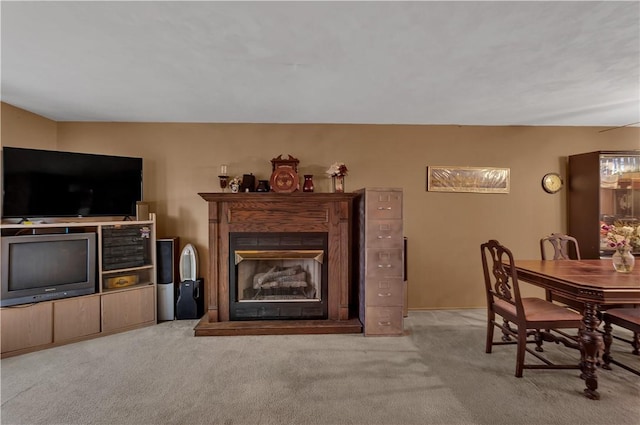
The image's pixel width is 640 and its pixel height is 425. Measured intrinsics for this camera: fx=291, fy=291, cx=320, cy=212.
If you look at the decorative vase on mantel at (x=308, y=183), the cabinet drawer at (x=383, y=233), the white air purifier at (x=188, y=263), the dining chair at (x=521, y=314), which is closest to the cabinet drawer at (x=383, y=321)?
the cabinet drawer at (x=383, y=233)

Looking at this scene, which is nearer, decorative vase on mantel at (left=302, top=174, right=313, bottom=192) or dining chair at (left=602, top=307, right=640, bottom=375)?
dining chair at (left=602, top=307, right=640, bottom=375)

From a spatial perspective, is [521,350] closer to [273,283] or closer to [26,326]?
[273,283]

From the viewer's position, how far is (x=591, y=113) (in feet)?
11.1

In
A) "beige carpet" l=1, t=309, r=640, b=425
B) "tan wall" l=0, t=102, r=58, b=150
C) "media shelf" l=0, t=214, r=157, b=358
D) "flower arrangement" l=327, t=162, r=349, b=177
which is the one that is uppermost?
"tan wall" l=0, t=102, r=58, b=150

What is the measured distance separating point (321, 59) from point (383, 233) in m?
1.79

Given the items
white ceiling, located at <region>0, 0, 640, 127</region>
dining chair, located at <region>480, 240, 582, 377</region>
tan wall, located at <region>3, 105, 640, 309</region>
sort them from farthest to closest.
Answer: tan wall, located at <region>3, 105, 640, 309</region> < dining chair, located at <region>480, 240, 582, 377</region> < white ceiling, located at <region>0, 0, 640, 127</region>

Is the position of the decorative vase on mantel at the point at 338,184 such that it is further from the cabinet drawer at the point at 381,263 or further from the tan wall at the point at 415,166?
the cabinet drawer at the point at 381,263

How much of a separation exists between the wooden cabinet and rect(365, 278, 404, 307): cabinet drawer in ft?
8.39

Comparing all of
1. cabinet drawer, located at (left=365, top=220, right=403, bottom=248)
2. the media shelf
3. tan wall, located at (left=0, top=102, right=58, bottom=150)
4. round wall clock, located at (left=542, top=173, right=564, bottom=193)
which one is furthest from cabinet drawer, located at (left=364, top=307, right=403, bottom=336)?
tan wall, located at (left=0, top=102, right=58, bottom=150)

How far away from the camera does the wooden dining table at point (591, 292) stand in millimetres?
1967

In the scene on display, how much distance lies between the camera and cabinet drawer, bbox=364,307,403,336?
121 inches

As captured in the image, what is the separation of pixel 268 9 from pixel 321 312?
2844mm

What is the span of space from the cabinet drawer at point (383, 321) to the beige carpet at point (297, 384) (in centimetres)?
10

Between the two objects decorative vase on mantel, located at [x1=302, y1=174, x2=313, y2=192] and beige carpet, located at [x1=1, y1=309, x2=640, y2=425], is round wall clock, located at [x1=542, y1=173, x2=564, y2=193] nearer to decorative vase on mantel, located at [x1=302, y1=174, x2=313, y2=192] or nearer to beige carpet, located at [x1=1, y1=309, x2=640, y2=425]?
beige carpet, located at [x1=1, y1=309, x2=640, y2=425]
